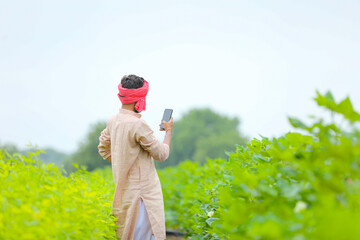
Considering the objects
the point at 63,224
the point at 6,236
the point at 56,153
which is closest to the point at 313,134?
the point at 63,224

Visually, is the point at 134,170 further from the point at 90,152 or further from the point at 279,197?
the point at 90,152

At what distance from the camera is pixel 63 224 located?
225 centimetres

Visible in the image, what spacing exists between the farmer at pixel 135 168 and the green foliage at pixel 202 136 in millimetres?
45813

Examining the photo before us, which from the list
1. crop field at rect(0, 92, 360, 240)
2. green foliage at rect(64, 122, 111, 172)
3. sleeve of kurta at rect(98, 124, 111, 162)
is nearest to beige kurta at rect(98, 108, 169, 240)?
sleeve of kurta at rect(98, 124, 111, 162)

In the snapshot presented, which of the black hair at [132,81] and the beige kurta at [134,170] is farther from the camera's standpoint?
the black hair at [132,81]

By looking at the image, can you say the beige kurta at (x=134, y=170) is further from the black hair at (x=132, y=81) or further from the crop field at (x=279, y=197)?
the crop field at (x=279, y=197)

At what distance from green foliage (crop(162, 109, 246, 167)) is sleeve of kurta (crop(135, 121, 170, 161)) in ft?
151

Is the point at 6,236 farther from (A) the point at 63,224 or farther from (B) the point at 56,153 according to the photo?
(B) the point at 56,153

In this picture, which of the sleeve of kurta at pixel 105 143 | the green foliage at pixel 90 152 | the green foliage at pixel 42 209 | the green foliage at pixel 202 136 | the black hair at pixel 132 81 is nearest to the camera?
the green foliage at pixel 42 209

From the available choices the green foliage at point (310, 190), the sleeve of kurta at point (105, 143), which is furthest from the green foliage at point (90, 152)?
the green foliage at point (310, 190)

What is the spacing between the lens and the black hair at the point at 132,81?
3.96 meters

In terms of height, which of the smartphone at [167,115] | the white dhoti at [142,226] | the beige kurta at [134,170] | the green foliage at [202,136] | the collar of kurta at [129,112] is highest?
the green foliage at [202,136]

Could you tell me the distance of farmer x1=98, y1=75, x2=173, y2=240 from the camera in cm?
387

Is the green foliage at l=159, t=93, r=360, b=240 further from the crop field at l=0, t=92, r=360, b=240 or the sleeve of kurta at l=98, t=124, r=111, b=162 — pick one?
the sleeve of kurta at l=98, t=124, r=111, b=162
